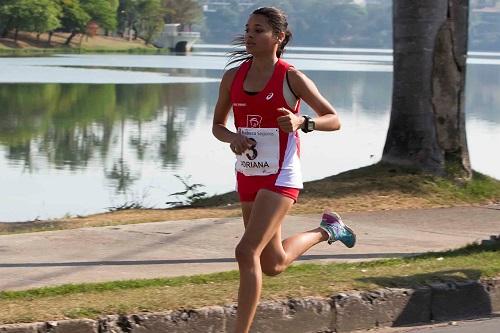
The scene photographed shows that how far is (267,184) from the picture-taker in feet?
23.4

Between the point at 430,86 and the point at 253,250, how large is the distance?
754 cm

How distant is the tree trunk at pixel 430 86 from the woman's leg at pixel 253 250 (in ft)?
23.8

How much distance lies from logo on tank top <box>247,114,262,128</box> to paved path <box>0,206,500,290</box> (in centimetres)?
200

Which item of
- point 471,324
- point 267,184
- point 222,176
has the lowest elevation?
point 222,176

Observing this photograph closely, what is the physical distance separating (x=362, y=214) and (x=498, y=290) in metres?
3.61

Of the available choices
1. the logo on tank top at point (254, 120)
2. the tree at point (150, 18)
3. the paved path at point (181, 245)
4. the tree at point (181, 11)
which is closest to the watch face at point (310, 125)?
the logo on tank top at point (254, 120)

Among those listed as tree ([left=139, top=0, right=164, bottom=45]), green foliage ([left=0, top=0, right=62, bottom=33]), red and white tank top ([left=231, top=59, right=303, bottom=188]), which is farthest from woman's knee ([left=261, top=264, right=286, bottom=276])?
tree ([left=139, top=0, right=164, bottom=45])

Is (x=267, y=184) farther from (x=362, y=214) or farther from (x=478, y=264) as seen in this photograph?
(x=362, y=214)

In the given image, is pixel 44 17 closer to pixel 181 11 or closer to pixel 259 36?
pixel 181 11

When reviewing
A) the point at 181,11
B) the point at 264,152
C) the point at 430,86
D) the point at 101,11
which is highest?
the point at 264,152

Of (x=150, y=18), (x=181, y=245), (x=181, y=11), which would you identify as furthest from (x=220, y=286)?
(x=181, y=11)

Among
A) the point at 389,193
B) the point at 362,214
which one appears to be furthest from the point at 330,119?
the point at 389,193

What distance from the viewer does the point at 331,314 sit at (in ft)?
26.3

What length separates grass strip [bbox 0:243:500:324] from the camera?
289 inches
